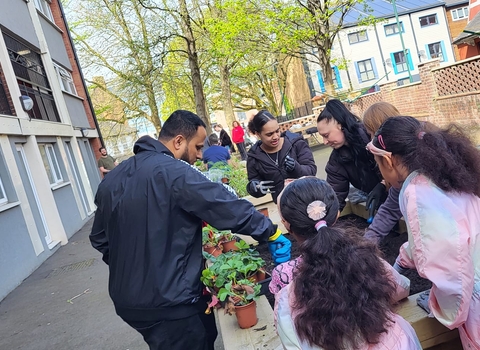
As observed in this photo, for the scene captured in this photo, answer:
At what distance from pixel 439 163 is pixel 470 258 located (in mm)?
376

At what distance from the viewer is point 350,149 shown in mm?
Answer: 3373

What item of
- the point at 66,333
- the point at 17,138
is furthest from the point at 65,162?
the point at 66,333

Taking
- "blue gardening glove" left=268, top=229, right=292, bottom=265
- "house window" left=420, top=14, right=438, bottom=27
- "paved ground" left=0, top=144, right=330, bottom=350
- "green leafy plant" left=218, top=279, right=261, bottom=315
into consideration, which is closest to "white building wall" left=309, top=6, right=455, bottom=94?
"house window" left=420, top=14, right=438, bottom=27

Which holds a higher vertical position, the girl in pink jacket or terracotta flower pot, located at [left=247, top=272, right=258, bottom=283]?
the girl in pink jacket

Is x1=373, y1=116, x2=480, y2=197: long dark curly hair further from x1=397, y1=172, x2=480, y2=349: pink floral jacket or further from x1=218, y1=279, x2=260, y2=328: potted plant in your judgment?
x1=218, y1=279, x2=260, y2=328: potted plant

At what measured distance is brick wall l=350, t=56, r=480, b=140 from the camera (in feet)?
42.7

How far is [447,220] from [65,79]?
661 inches

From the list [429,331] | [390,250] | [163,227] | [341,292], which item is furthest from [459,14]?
[341,292]

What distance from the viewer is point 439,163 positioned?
1.67 meters

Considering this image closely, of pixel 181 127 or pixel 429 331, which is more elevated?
pixel 181 127

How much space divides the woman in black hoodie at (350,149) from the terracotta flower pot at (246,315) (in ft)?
4.50

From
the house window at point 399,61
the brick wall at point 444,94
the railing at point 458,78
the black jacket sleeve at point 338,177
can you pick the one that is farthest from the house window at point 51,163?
the house window at point 399,61

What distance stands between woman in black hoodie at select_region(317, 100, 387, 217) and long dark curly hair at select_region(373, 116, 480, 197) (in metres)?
1.37

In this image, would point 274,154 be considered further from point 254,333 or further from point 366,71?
point 366,71
